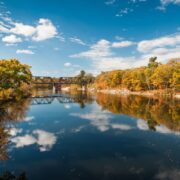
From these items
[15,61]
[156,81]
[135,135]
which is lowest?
[135,135]

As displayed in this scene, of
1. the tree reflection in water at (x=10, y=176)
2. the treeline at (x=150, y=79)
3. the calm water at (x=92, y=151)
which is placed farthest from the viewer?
the treeline at (x=150, y=79)

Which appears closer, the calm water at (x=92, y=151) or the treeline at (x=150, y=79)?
the calm water at (x=92, y=151)

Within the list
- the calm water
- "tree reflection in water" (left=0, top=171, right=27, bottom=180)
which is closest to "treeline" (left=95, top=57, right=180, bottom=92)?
the calm water

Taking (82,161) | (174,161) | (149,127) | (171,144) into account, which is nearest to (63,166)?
(82,161)

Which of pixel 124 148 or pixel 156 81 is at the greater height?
pixel 156 81

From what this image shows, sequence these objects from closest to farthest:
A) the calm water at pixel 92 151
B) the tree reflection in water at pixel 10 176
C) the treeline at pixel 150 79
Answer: the tree reflection in water at pixel 10 176
the calm water at pixel 92 151
the treeline at pixel 150 79

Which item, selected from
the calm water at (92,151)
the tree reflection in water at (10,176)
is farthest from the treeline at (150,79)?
the tree reflection in water at (10,176)

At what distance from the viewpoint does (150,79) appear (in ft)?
305

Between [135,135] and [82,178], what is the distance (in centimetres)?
1244

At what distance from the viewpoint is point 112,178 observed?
12.5 meters

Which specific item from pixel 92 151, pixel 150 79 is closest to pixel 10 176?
pixel 92 151

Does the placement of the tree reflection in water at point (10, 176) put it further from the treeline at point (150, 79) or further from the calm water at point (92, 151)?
the treeline at point (150, 79)

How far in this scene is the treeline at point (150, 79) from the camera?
8356cm

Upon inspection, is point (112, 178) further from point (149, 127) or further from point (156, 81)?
point (156, 81)
